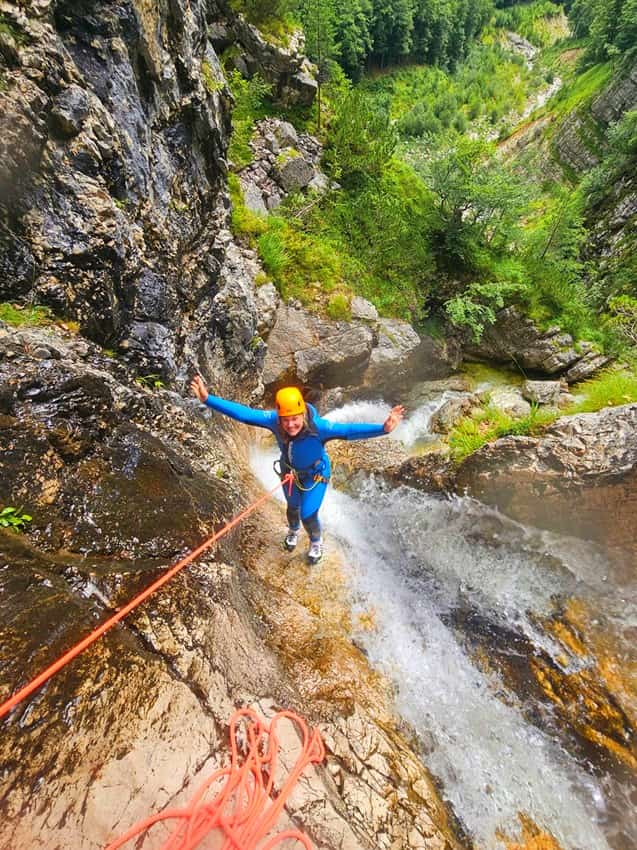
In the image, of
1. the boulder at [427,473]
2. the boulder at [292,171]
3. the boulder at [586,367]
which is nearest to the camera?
the boulder at [427,473]

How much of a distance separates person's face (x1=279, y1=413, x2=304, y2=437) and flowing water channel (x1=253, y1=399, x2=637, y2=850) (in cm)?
226

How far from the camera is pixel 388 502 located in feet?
20.8

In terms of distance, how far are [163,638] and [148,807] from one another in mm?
778

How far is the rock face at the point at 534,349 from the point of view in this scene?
11750 mm

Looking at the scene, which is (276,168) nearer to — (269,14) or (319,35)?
(269,14)

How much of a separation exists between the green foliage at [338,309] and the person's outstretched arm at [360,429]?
652 cm

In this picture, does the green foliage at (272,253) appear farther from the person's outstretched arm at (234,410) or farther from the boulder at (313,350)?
the person's outstretched arm at (234,410)

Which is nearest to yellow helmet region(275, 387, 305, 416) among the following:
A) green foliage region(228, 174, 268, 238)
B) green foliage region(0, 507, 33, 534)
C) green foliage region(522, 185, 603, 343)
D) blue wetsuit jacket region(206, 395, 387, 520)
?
blue wetsuit jacket region(206, 395, 387, 520)

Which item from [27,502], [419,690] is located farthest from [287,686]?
[27,502]

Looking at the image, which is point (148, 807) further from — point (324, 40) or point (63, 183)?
point (324, 40)

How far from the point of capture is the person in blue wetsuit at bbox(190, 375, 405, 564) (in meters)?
3.51

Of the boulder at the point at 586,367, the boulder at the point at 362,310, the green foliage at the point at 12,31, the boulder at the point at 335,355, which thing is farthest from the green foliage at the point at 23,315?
the boulder at the point at 586,367

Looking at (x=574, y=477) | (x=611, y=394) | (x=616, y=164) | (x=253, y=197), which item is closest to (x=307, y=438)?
(x=574, y=477)

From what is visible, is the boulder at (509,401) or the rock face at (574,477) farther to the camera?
the boulder at (509,401)
